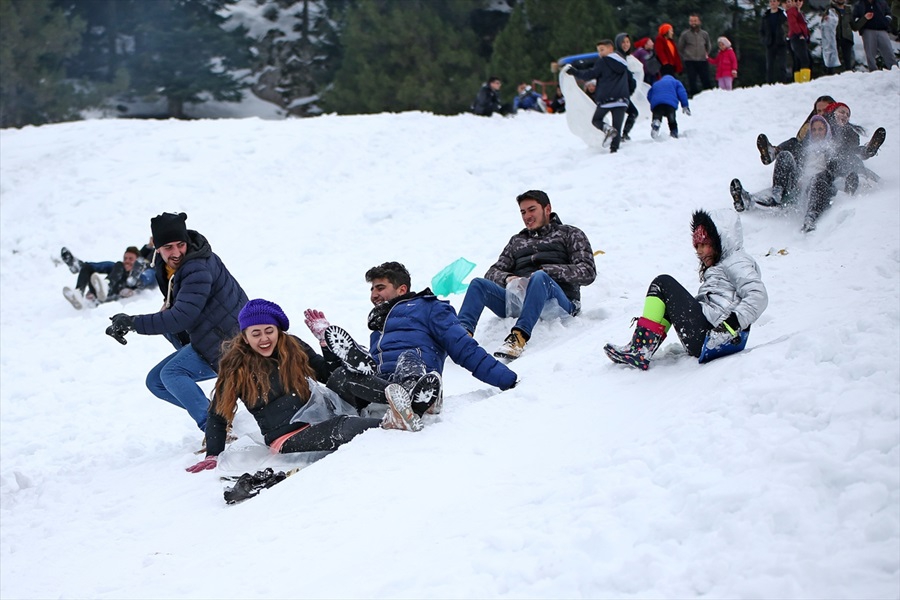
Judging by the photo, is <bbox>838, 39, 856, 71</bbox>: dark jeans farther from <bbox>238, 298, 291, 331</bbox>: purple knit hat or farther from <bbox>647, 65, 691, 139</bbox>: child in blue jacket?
<bbox>238, 298, 291, 331</bbox>: purple knit hat

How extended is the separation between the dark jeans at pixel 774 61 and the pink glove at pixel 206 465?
49.1 feet

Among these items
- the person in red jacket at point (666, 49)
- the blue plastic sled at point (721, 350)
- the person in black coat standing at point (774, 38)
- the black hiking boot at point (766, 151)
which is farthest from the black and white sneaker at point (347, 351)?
the person in black coat standing at point (774, 38)

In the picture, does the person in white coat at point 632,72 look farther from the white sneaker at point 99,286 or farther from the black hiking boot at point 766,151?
the white sneaker at point 99,286

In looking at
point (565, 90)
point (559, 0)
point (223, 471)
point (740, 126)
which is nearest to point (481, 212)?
point (565, 90)

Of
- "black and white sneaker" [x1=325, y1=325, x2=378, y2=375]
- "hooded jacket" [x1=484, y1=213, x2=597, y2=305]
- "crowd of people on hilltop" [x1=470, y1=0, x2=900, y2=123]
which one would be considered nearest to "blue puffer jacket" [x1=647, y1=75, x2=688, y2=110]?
"crowd of people on hilltop" [x1=470, y1=0, x2=900, y2=123]

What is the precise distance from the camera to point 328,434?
506 cm

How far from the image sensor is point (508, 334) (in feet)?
23.1

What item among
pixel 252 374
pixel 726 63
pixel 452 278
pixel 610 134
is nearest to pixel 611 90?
pixel 610 134

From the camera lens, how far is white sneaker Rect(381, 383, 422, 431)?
15.4 feet

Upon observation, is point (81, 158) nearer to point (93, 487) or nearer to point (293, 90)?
point (93, 487)

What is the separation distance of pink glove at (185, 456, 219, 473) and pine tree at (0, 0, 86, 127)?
27.3 meters

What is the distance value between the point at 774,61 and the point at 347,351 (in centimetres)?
1516

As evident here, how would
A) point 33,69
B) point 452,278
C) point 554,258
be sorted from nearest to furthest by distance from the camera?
point 554,258 < point 452,278 < point 33,69

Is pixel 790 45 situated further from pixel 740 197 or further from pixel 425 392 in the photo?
pixel 425 392
